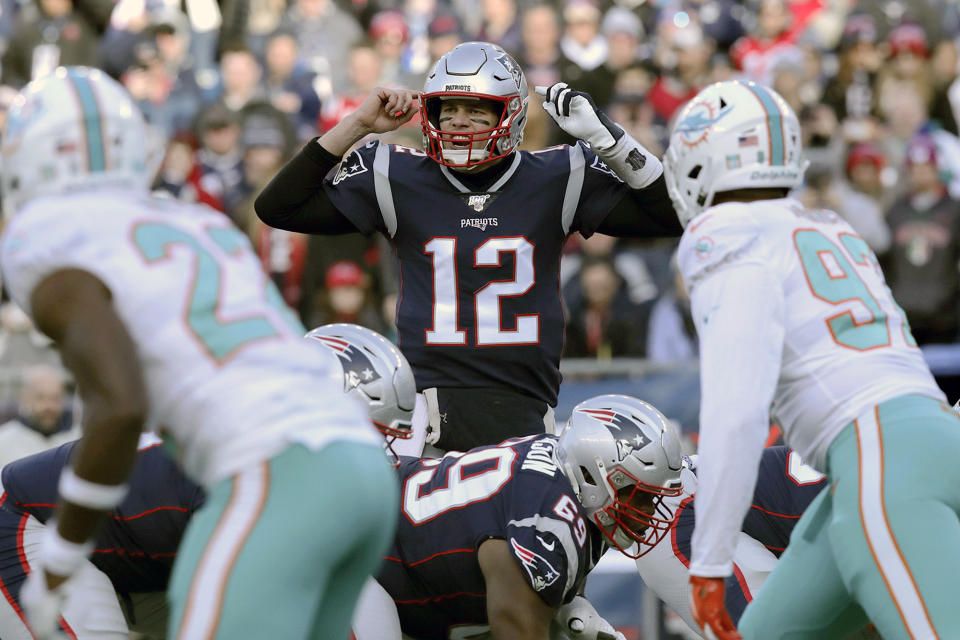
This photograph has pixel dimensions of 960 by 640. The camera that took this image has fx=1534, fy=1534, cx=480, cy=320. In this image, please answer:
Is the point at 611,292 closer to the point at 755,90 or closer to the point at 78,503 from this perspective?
the point at 755,90

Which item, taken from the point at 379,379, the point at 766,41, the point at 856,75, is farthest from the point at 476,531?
the point at 766,41

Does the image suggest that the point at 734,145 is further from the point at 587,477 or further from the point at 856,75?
the point at 856,75

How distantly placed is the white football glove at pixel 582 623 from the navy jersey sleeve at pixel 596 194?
128cm

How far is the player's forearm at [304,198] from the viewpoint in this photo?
5133 millimetres

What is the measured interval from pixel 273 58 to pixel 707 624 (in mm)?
8765

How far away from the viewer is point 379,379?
14.5 feet

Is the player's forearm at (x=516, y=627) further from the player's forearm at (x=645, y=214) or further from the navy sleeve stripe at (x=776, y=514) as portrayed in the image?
the player's forearm at (x=645, y=214)

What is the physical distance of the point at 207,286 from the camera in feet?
10.4

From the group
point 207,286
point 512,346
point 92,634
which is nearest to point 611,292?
point 512,346

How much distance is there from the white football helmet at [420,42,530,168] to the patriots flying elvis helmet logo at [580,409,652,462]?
3.23ft

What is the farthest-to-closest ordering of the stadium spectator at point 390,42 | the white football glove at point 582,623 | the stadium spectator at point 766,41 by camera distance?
the stadium spectator at point 390,42 < the stadium spectator at point 766,41 < the white football glove at point 582,623

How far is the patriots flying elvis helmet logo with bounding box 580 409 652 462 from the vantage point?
4.46m

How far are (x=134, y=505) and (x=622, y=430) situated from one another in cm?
147

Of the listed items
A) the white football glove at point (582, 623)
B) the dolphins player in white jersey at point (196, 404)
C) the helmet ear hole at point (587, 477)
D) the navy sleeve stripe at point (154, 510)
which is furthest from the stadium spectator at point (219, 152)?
the dolphins player in white jersey at point (196, 404)
